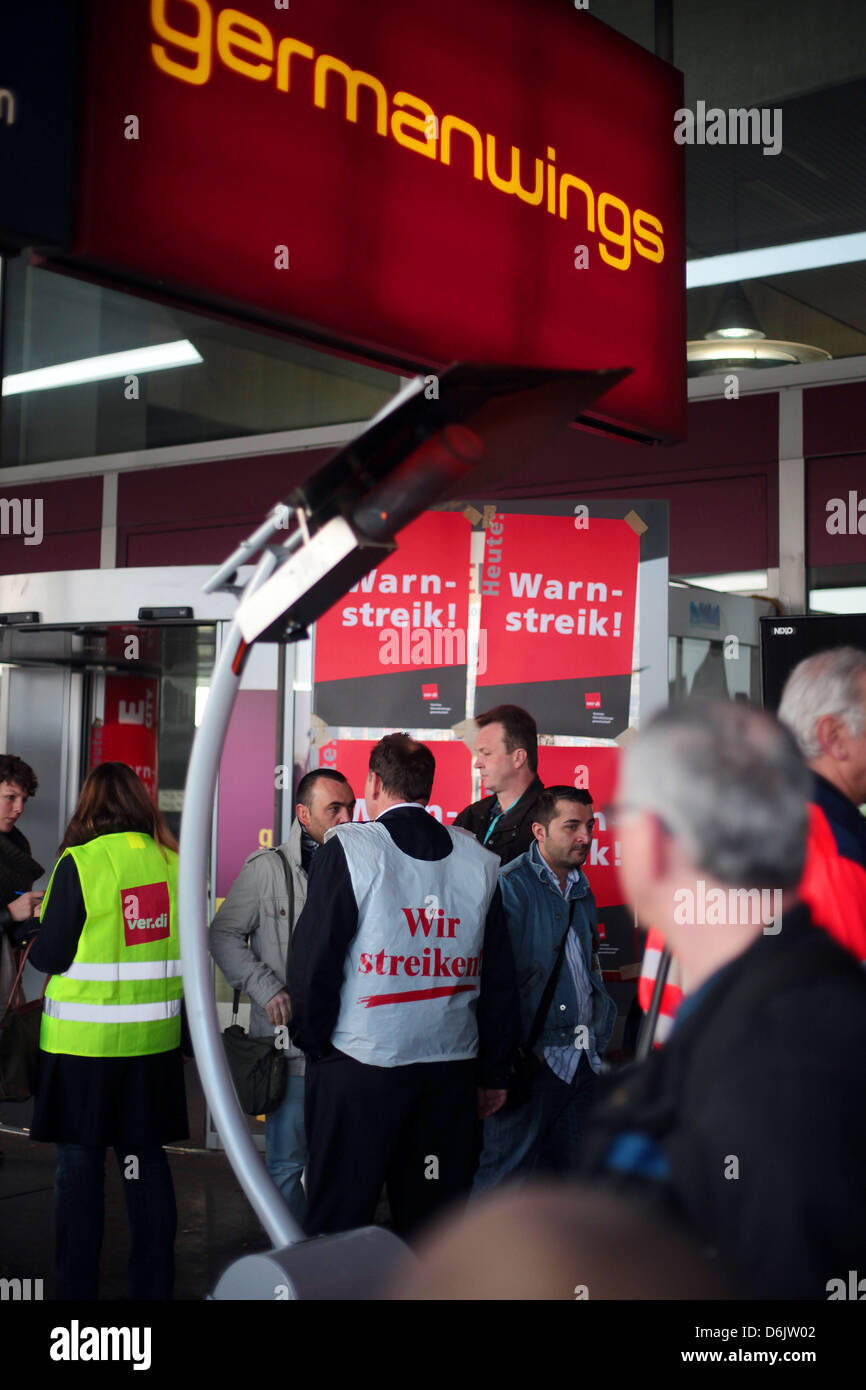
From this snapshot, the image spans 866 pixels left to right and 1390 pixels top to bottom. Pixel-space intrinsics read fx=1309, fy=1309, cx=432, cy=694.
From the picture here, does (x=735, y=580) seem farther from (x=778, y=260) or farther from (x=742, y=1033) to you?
(x=742, y=1033)

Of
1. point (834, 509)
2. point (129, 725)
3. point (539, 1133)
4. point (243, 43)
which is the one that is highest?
point (834, 509)

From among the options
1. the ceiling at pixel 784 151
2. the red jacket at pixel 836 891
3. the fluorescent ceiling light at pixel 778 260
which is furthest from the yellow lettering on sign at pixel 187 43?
the fluorescent ceiling light at pixel 778 260

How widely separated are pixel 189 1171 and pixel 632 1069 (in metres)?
4.66

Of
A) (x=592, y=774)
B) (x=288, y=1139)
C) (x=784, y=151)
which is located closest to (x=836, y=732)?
(x=592, y=774)

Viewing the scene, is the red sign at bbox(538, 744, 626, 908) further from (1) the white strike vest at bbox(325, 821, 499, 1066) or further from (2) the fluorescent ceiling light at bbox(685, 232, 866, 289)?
(2) the fluorescent ceiling light at bbox(685, 232, 866, 289)

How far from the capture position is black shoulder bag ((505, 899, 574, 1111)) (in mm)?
3805

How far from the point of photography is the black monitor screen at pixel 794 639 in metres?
5.25

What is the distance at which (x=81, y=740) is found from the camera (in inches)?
245

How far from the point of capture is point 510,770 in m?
4.41

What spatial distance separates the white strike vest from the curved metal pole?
1811 mm

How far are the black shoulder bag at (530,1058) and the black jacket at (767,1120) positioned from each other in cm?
283

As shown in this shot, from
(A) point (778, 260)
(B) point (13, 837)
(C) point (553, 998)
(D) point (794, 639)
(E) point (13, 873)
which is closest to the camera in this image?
(C) point (553, 998)

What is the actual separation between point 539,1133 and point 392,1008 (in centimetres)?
95
